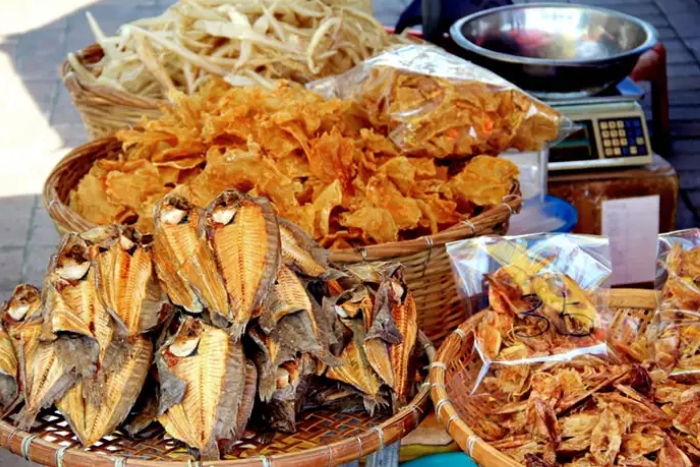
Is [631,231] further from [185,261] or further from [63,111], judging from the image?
[63,111]

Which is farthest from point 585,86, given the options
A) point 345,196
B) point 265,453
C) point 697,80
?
point 697,80

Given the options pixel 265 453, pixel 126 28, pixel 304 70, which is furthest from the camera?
pixel 126 28

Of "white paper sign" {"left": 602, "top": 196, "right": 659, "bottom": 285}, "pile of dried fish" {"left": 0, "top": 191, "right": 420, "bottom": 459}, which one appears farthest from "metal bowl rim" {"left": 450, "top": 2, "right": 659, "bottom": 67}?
"pile of dried fish" {"left": 0, "top": 191, "right": 420, "bottom": 459}

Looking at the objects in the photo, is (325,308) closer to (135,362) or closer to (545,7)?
(135,362)

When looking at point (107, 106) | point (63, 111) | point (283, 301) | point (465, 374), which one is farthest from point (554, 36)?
point (63, 111)

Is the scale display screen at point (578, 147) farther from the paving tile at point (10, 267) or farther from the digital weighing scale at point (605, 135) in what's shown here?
the paving tile at point (10, 267)

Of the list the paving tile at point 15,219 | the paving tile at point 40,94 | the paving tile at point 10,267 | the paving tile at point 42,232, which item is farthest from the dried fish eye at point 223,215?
the paving tile at point 40,94
